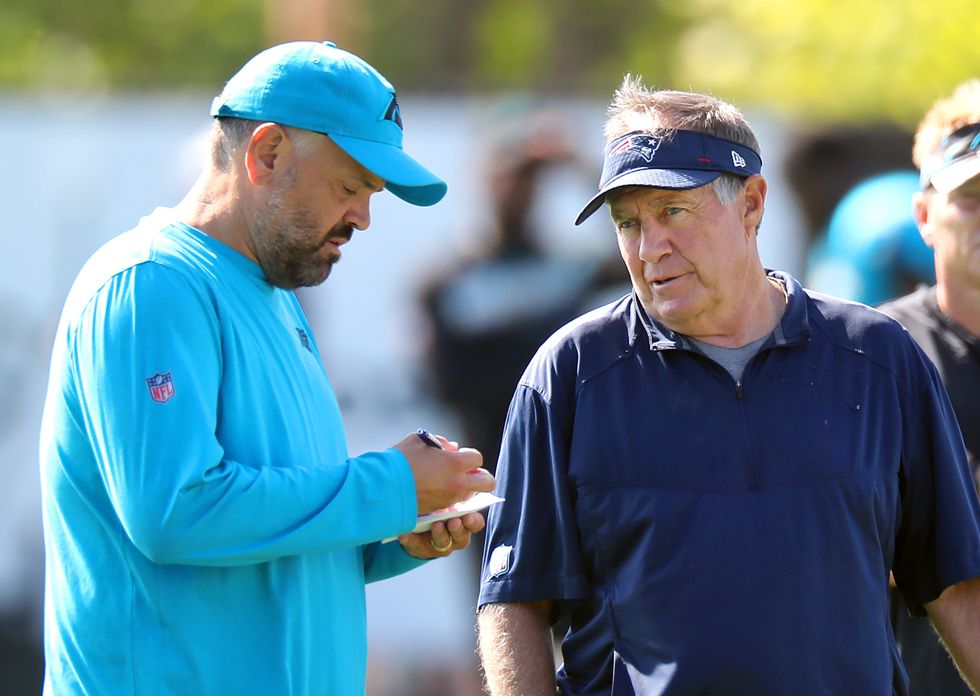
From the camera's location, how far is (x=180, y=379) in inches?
99.8

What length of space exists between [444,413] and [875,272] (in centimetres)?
241

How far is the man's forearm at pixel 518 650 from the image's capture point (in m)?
2.98

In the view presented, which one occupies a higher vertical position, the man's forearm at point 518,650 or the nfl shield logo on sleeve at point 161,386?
the nfl shield logo on sleeve at point 161,386

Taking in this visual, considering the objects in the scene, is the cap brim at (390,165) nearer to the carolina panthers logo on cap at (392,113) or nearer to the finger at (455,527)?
the carolina panthers logo on cap at (392,113)

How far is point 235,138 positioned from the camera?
9.32 feet

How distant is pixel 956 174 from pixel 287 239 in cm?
183

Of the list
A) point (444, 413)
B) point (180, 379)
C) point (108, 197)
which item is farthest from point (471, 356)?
point (180, 379)

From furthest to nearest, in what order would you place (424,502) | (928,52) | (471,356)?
(928,52)
(471,356)
(424,502)

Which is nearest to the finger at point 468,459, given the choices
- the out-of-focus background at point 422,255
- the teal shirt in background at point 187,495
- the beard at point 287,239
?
the teal shirt in background at point 187,495

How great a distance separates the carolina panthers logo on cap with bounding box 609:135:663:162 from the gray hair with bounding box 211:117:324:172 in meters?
0.68

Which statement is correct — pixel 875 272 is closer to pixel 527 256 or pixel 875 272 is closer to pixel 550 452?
pixel 527 256

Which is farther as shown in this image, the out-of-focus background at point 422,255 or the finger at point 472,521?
the out-of-focus background at point 422,255

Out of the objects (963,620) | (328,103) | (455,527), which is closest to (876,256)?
(963,620)

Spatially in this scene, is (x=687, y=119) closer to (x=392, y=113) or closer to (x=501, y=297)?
(x=392, y=113)
